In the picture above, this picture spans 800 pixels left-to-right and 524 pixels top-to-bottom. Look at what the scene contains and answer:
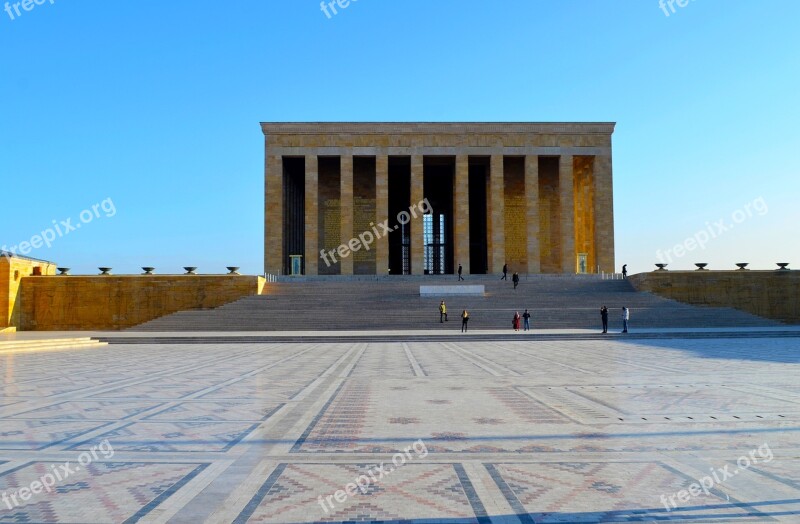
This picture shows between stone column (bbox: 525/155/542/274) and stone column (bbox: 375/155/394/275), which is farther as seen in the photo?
stone column (bbox: 525/155/542/274)

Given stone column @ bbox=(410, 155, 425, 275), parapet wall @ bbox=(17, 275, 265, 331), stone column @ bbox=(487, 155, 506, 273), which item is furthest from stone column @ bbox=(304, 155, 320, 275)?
stone column @ bbox=(487, 155, 506, 273)

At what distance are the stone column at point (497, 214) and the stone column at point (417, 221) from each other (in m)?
4.78

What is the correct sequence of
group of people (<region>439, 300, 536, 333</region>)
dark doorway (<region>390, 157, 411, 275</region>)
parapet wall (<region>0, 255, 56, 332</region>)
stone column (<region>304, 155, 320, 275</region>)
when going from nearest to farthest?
group of people (<region>439, 300, 536, 333</region>) < parapet wall (<region>0, 255, 56, 332</region>) < stone column (<region>304, 155, 320, 275</region>) < dark doorway (<region>390, 157, 411, 275</region>)

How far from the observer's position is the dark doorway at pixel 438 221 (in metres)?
48.4

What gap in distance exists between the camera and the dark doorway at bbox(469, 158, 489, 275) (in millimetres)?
47969

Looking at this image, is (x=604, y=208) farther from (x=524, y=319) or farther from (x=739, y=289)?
(x=524, y=319)

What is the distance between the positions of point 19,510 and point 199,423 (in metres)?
2.85

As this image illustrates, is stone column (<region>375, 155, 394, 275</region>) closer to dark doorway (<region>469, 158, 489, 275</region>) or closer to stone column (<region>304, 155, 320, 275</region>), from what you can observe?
stone column (<region>304, 155, 320, 275</region>)

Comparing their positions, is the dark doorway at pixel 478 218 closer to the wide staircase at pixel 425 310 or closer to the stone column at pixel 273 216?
the wide staircase at pixel 425 310

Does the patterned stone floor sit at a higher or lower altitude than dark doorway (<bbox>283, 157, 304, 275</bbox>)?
lower

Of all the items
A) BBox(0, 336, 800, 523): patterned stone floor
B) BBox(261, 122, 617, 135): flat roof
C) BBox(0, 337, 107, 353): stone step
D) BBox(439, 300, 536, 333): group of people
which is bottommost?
BBox(0, 337, 107, 353): stone step

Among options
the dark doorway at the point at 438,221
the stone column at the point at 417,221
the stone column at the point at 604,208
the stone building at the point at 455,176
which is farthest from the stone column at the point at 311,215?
the stone column at the point at 604,208

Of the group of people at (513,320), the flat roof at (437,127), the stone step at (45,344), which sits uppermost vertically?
the flat roof at (437,127)

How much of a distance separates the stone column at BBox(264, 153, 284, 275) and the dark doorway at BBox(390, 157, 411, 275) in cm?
981
